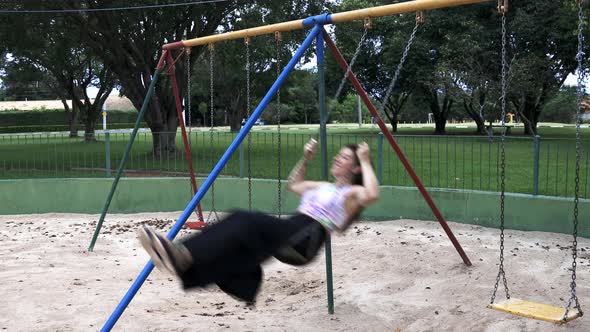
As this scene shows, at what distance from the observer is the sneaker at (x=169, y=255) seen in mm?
2969

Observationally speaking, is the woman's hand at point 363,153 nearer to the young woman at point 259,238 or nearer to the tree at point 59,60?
the young woman at point 259,238

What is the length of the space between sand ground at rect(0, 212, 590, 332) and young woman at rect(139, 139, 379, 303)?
199 mm

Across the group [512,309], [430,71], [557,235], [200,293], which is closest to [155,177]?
[200,293]

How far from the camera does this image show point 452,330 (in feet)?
13.8

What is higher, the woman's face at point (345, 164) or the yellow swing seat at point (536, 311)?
the woman's face at point (345, 164)

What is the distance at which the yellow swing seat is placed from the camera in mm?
3822

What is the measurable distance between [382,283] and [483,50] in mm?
19308

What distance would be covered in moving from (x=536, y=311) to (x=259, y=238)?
209 centimetres

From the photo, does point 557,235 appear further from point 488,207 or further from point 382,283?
point 382,283

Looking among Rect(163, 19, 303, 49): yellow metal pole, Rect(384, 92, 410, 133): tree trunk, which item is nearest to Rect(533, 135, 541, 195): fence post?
Rect(163, 19, 303, 49): yellow metal pole

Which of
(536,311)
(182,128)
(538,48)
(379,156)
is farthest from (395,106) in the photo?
(536,311)

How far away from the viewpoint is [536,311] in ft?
13.1

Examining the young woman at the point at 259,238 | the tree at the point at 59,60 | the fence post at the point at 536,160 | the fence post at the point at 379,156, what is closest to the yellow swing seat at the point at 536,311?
the young woman at the point at 259,238

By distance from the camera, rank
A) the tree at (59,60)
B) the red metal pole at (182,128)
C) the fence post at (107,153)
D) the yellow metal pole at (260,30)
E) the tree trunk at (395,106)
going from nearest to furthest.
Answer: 1. the yellow metal pole at (260,30)
2. the red metal pole at (182,128)
3. the fence post at (107,153)
4. the tree at (59,60)
5. the tree trunk at (395,106)
